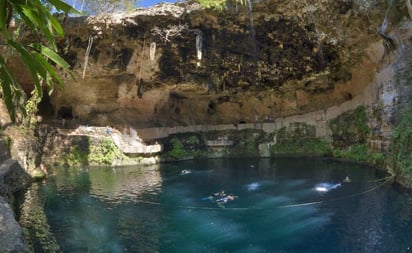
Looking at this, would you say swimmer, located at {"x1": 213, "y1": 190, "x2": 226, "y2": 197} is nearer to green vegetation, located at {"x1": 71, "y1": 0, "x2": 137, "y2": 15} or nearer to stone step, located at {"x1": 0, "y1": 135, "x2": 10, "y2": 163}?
stone step, located at {"x1": 0, "y1": 135, "x2": 10, "y2": 163}

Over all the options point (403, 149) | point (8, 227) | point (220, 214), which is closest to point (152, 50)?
point (220, 214)

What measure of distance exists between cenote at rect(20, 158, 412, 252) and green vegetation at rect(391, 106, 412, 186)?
1.80ft

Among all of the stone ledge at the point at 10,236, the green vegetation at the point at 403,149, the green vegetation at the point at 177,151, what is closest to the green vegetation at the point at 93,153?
the green vegetation at the point at 177,151

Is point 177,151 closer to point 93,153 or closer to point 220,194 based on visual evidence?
point 93,153

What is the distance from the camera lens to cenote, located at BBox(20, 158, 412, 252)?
266 inches

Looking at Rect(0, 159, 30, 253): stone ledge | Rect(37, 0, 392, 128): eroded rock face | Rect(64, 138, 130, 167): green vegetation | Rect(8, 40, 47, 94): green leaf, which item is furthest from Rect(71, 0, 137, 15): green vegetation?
Rect(8, 40, 47, 94): green leaf

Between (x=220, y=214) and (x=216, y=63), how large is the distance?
1276 cm

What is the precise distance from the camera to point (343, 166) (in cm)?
1582

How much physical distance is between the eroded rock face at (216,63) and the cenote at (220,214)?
686cm

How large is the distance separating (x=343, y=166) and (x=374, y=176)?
3166 millimetres

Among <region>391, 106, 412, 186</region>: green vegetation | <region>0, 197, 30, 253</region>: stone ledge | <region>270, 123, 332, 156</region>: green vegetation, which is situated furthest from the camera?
<region>270, 123, 332, 156</region>: green vegetation

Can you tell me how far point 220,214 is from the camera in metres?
8.84

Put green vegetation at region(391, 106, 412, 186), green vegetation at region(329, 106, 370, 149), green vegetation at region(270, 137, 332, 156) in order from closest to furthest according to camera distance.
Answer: green vegetation at region(391, 106, 412, 186)
green vegetation at region(329, 106, 370, 149)
green vegetation at region(270, 137, 332, 156)

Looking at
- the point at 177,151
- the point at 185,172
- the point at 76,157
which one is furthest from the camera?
the point at 177,151
